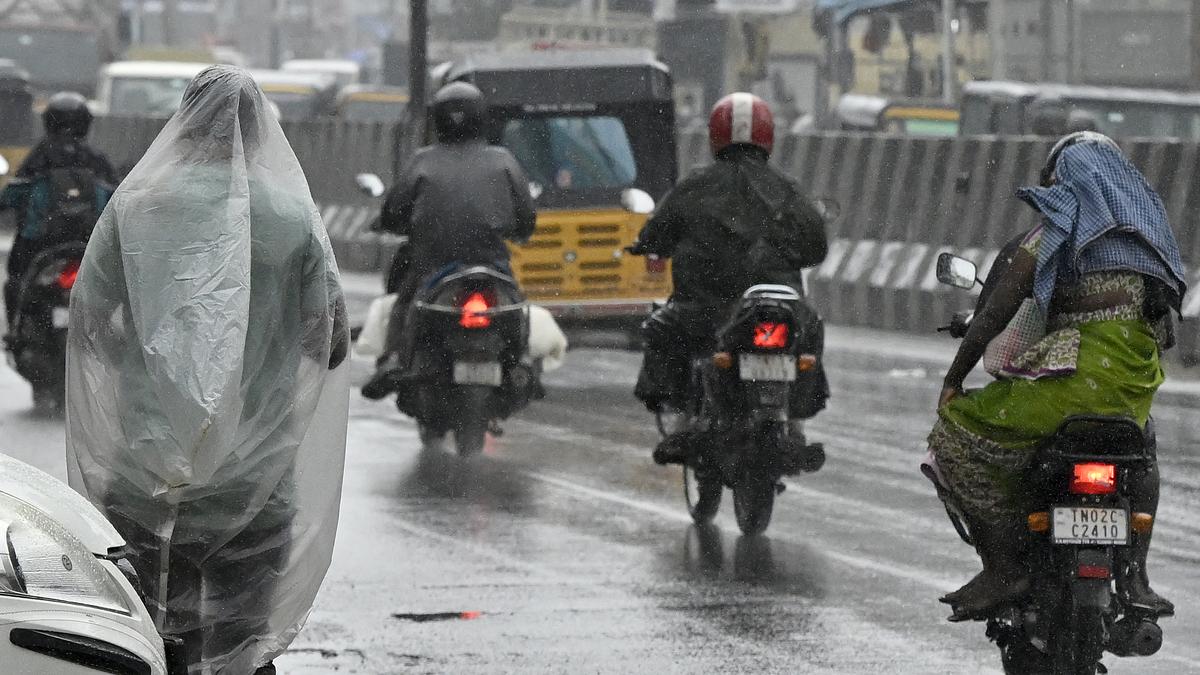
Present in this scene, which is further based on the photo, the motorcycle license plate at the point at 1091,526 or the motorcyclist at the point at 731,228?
the motorcyclist at the point at 731,228

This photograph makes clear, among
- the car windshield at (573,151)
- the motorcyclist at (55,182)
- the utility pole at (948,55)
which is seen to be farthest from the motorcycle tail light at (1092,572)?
the utility pole at (948,55)

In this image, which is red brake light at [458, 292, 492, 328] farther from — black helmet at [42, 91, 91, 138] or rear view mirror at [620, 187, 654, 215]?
black helmet at [42, 91, 91, 138]

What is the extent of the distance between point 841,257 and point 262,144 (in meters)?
15.5

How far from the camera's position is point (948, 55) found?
141 feet

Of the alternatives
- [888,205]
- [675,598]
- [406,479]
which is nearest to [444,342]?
[406,479]

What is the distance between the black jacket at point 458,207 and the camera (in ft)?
41.1

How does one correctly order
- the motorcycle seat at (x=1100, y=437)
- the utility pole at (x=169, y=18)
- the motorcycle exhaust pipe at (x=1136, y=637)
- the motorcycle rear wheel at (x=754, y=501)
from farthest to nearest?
the utility pole at (x=169, y=18) → the motorcycle rear wheel at (x=754, y=501) → the motorcycle exhaust pipe at (x=1136, y=637) → the motorcycle seat at (x=1100, y=437)

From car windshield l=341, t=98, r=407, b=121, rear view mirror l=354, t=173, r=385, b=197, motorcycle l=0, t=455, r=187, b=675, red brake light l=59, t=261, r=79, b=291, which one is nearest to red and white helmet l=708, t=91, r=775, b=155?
rear view mirror l=354, t=173, r=385, b=197

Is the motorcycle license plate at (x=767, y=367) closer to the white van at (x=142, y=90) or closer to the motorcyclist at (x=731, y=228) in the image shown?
the motorcyclist at (x=731, y=228)

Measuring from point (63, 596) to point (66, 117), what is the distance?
10022 mm

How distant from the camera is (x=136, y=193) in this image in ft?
19.9

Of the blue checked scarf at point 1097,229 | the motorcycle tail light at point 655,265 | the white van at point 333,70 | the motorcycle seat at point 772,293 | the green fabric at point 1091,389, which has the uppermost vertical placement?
the blue checked scarf at point 1097,229

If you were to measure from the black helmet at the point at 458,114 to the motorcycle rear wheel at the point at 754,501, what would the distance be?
10.7 ft

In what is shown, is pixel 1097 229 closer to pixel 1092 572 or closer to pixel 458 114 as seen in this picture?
pixel 1092 572
